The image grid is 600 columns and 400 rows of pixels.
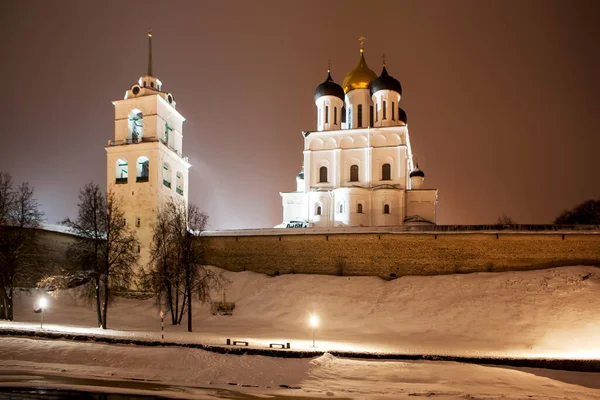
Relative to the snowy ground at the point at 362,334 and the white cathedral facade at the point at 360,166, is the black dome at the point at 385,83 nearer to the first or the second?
the white cathedral facade at the point at 360,166

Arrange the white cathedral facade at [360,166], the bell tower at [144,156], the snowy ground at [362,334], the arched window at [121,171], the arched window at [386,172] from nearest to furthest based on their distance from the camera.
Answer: the snowy ground at [362,334]
the bell tower at [144,156]
the arched window at [121,171]
the white cathedral facade at [360,166]
the arched window at [386,172]

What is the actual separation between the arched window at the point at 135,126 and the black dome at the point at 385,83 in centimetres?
2103

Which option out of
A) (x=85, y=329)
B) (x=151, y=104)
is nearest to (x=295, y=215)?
(x=151, y=104)

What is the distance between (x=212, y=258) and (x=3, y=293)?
1341 cm

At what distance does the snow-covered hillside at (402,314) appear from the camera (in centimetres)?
2330

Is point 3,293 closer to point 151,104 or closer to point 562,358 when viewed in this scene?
point 151,104

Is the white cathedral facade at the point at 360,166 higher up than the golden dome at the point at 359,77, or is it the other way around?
the golden dome at the point at 359,77

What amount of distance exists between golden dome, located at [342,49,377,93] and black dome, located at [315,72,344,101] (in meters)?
1.36

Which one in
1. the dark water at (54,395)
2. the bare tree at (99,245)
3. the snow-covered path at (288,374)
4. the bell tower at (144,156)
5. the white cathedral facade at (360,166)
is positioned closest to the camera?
the dark water at (54,395)

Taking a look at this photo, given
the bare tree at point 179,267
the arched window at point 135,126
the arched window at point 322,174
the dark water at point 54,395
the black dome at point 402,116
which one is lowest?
the dark water at point 54,395

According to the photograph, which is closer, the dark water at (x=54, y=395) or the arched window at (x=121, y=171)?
the dark water at (x=54, y=395)

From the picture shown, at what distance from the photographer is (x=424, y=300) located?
96.1 ft

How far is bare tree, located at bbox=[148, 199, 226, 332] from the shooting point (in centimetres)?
2777

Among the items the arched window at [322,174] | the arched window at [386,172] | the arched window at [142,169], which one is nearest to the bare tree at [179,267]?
the arched window at [142,169]
